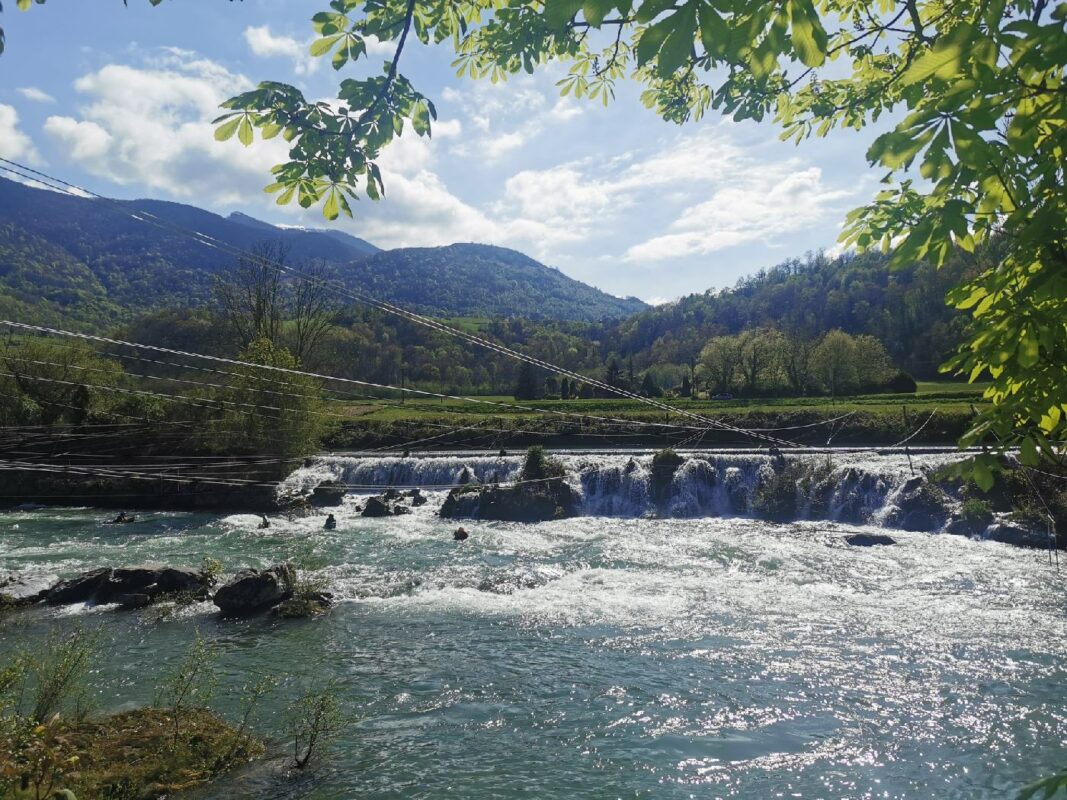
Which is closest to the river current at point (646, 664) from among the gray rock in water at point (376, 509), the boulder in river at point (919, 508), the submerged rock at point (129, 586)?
the submerged rock at point (129, 586)

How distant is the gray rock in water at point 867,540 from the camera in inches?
816

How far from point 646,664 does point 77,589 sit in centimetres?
1417

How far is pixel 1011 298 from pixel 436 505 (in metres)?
29.0

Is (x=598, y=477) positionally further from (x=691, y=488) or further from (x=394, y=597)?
(x=394, y=597)

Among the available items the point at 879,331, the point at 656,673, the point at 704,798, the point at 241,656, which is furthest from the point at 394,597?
the point at 879,331

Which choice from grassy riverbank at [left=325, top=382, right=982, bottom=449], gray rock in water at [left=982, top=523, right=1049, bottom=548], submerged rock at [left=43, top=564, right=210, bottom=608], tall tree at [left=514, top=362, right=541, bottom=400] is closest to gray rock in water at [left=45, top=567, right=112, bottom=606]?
submerged rock at [left=43, top=564, right=210, bottom=608]

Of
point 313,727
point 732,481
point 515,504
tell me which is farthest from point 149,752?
point 732,481

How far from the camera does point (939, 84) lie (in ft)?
7.97

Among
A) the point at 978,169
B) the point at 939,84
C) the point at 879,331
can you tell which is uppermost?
the point at 879,331

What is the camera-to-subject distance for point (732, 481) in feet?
95.3

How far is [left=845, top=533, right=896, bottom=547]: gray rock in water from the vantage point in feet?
68.0

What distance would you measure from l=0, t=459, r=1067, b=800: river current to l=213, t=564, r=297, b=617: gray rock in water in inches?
18.8

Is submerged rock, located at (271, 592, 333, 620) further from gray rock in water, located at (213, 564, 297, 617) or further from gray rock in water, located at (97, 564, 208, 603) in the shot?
gray rock in water, located at (97, 564, 208, 603)

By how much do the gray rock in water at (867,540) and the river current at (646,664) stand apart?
538 millimetres
